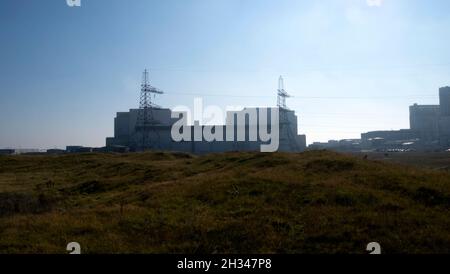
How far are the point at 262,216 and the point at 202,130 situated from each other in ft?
168

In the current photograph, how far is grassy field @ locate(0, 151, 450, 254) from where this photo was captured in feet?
29.5

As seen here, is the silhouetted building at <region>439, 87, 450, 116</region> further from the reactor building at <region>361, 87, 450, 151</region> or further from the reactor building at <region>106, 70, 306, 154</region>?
the reactor building at <region>106, 70, 306, 154</region>

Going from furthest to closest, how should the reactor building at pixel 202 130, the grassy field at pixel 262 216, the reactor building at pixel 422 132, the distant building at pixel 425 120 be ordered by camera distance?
the distant building at pixel 425 120 → the reactor building at pixel 422 132 → the reactor building at pixel 202 130 → the grassy field at pixel 262 216

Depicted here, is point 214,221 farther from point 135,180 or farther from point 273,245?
point 135,180

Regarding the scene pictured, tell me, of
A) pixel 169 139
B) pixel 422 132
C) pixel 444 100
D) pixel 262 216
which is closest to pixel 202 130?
pixel 169 139

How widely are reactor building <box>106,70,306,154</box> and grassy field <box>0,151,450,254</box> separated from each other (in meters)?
37.5

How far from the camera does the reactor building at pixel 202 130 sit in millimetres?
56875

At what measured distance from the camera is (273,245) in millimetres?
8945

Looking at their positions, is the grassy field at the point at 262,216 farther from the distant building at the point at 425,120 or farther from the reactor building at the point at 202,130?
the distant building at the point at 425,120

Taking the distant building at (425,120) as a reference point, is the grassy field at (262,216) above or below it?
below

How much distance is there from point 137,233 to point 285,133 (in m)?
57.0

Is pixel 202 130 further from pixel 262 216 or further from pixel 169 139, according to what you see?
pixel 262 216

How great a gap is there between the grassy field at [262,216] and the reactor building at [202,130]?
37479mm

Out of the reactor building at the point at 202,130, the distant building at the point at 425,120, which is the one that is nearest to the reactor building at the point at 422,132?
the distant building at the point at 425,120
